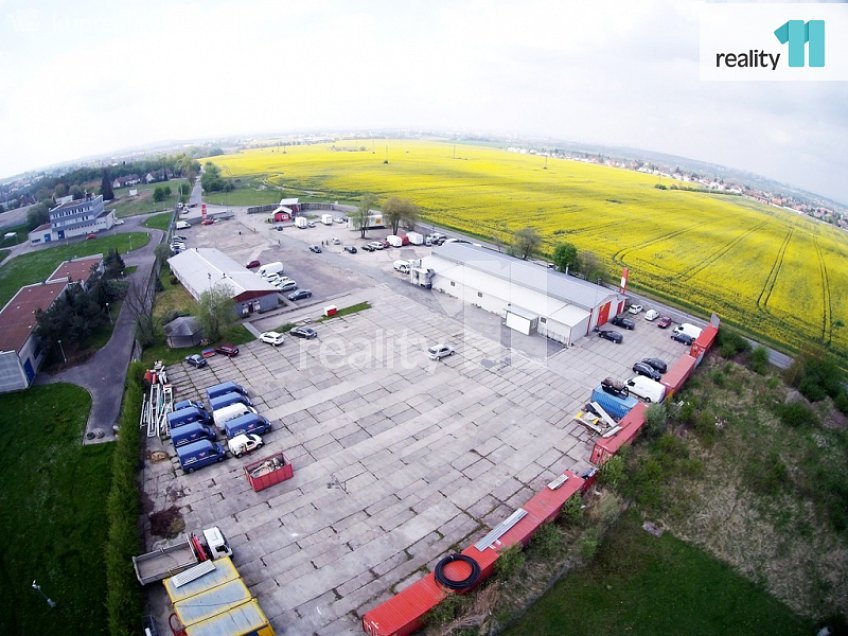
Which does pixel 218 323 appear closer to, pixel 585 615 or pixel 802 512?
pixel 585 615

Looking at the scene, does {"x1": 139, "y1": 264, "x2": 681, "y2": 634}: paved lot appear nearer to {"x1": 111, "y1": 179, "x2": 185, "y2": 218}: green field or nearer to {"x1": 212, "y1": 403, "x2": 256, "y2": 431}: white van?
{"x1": 212, "y1": 403, "x2": 256, "y2": 431}: white van

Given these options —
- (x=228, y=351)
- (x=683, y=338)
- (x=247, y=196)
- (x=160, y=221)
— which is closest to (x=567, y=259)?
(x=683, y=338)

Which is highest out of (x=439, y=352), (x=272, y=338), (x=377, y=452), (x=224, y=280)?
(x=224, y=280)

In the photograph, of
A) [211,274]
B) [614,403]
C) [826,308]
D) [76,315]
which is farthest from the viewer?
[826,308]

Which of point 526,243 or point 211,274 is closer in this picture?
point 211,274

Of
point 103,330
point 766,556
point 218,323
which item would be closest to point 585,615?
point 766,556

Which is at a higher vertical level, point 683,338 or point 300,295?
point 300,295

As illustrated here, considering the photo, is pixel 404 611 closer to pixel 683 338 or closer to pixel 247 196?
pixel 683 338
